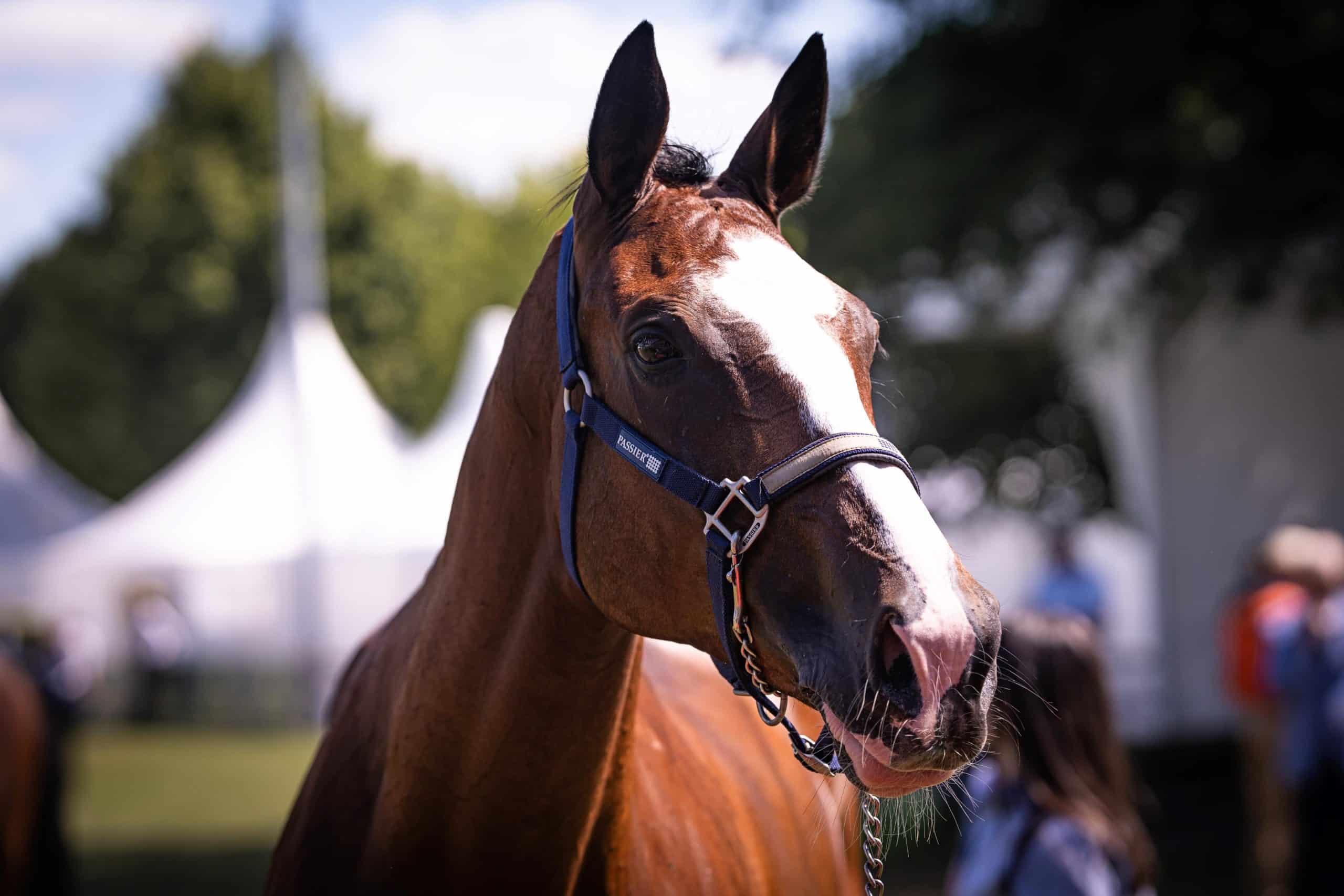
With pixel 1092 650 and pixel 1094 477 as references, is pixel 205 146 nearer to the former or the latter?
pixel 1094 477

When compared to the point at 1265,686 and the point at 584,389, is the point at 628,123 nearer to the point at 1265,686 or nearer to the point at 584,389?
the point at 584,389

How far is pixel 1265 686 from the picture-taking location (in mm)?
6531

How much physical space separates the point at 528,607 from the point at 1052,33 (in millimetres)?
7082

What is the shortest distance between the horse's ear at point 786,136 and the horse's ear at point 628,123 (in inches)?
8.3

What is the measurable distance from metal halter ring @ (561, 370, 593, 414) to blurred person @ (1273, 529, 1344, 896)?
4884mm

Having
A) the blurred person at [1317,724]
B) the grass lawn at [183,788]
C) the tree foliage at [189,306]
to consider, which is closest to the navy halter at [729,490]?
the blurred person at [1317,724]

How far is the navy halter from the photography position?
1679mm

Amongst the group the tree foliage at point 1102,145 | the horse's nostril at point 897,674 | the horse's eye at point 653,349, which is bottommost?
the horse's nostril at point 897,674

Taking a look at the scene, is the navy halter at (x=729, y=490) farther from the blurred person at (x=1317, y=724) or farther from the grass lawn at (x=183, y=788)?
the grass lawn at (x=183, y=788)

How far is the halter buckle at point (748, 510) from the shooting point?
1.70 metres

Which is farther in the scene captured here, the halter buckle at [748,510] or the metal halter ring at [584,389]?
the metal halter ring at [584,389]

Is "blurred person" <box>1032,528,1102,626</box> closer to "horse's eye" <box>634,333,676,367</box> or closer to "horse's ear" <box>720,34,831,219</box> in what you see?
"horse's ear" <box>720,34,831,219</box>

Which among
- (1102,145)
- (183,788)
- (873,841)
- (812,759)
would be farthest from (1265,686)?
(183,788)

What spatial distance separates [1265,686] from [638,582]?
5891 mm
